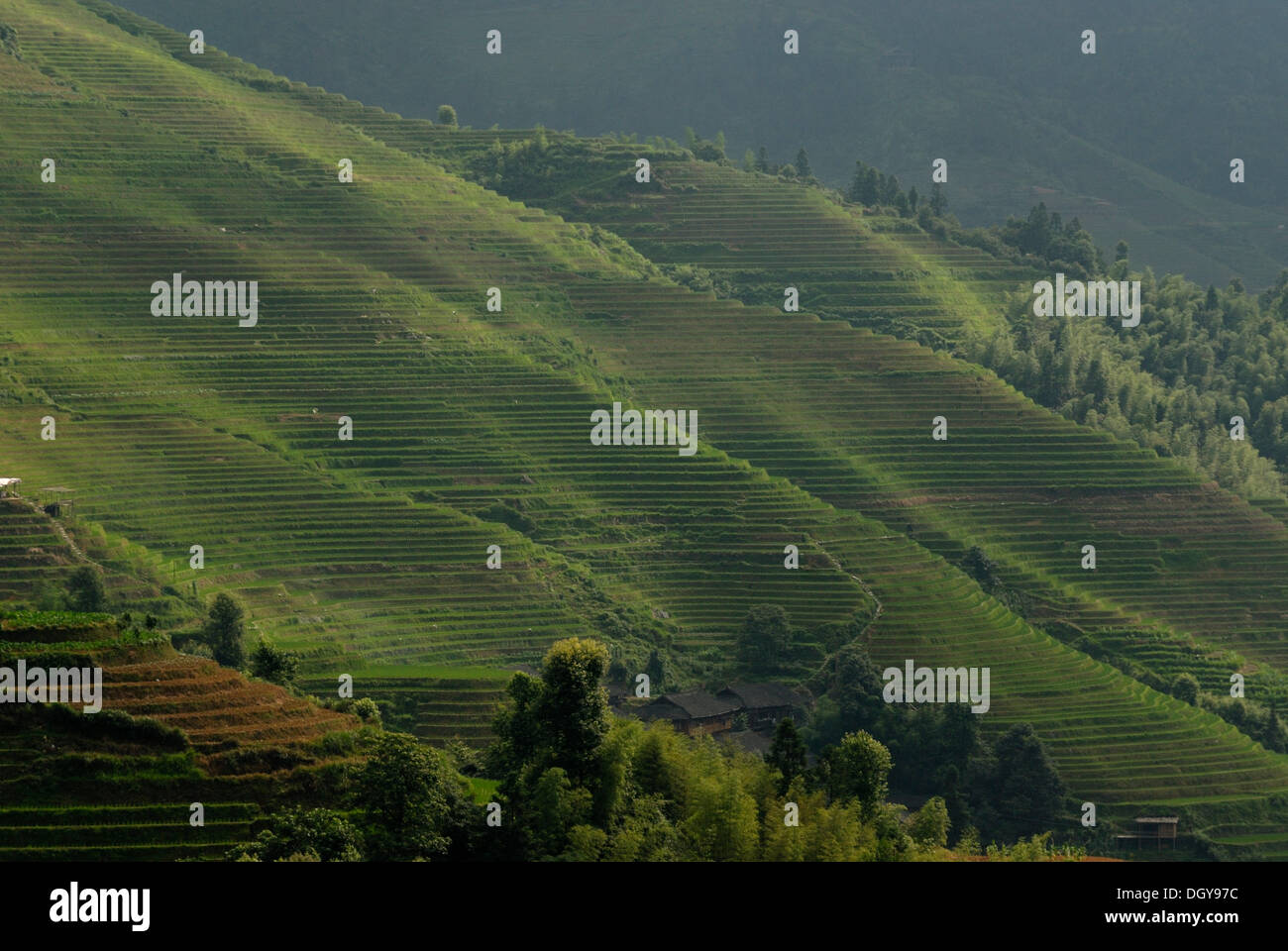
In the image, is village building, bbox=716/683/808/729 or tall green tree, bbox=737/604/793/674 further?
tall green tree, bbox=737/604/793/674

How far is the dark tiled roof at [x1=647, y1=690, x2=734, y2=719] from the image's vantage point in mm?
47188

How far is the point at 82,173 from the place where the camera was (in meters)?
72.6

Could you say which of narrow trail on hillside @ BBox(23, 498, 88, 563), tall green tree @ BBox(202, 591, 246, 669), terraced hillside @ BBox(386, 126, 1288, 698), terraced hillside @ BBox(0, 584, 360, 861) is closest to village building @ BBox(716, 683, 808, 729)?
terraced hillside @ BBox(386, 126, 1288, 698)

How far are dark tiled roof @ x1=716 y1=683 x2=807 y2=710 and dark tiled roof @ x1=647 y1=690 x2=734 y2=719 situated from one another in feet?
1.54

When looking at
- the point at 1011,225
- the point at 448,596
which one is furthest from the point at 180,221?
the point at 1011,225

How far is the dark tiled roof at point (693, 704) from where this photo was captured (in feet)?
155

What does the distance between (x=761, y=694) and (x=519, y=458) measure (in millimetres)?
12806

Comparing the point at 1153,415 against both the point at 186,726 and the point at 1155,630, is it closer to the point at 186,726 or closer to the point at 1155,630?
the point at 1155,630

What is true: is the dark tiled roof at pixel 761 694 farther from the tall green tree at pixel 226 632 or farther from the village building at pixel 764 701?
the tall green tree at pixel 226 632

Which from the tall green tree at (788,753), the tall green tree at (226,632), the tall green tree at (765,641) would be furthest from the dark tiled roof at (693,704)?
the tall green tree at (788,753)

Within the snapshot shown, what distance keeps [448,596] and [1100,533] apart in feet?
69.6

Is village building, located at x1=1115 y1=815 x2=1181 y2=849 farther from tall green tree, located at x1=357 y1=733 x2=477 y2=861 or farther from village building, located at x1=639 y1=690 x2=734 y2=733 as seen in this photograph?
tall green tree, located at x1=357 y1=733 x2=477 y2=861

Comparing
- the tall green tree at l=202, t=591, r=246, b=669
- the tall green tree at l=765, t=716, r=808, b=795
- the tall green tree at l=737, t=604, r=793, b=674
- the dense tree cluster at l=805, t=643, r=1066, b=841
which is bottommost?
the dense tree cluster at l=805, t=643, r=1066, b=841

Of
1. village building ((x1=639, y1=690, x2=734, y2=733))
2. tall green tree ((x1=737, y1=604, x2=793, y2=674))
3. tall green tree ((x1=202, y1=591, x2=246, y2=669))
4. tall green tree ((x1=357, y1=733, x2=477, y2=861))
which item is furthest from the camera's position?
tall green tree ((x1=737, y1=604, x2=793, y2=674))
